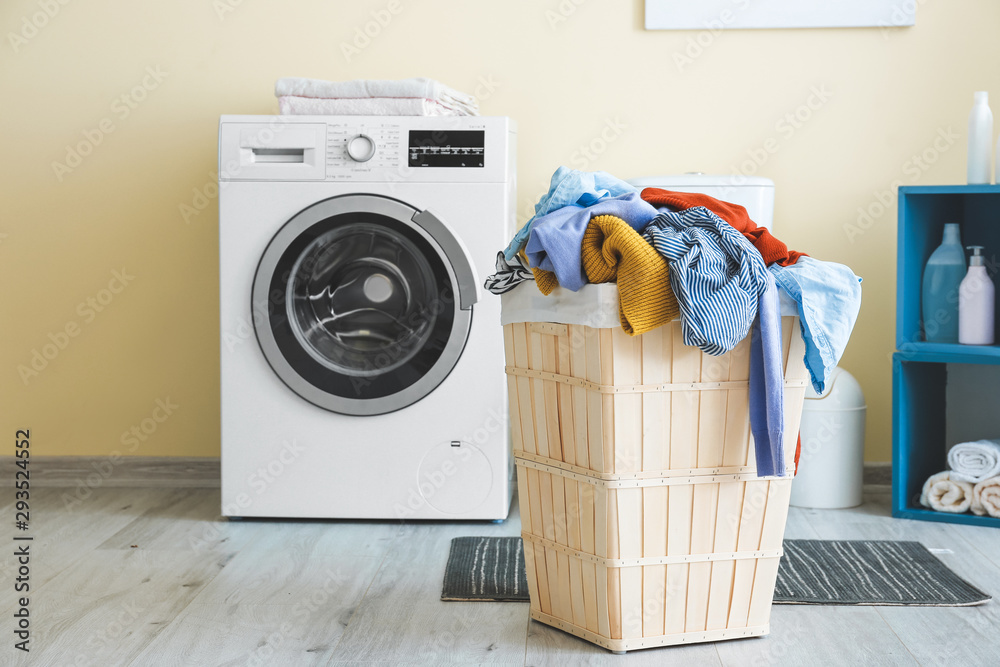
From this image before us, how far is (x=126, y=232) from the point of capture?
8.07 ft

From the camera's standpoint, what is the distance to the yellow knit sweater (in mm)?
1186

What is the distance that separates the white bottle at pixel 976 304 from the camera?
6.79 feet

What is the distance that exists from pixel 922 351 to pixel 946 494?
362mm

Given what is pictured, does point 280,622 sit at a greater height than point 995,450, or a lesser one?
lesser

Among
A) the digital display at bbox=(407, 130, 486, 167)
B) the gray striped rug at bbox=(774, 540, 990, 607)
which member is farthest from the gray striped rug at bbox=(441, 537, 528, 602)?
the digital display at bbox=(407, 130, 486, 167)

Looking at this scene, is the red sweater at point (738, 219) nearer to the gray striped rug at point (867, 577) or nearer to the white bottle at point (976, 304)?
the gray striped rug at point (867, 577)

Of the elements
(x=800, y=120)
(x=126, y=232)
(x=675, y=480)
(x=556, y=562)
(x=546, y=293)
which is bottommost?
(x=556, y=562)

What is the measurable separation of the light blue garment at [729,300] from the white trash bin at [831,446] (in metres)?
1.01

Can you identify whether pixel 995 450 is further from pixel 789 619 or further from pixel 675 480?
pixel 675 480

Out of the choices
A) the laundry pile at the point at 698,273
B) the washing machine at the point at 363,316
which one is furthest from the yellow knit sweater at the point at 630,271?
the washing machine at the point at 363,316

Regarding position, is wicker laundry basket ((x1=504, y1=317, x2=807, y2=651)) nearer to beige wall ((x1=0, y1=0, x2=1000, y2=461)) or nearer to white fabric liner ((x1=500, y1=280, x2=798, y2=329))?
white fabric liner ((x1=500, y1=280, x2=798, y2=329))

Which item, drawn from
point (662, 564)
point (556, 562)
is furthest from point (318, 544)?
point (662, 564)

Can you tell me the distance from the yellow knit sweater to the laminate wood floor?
549 millimetres

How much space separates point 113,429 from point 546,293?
1755 millimetres
